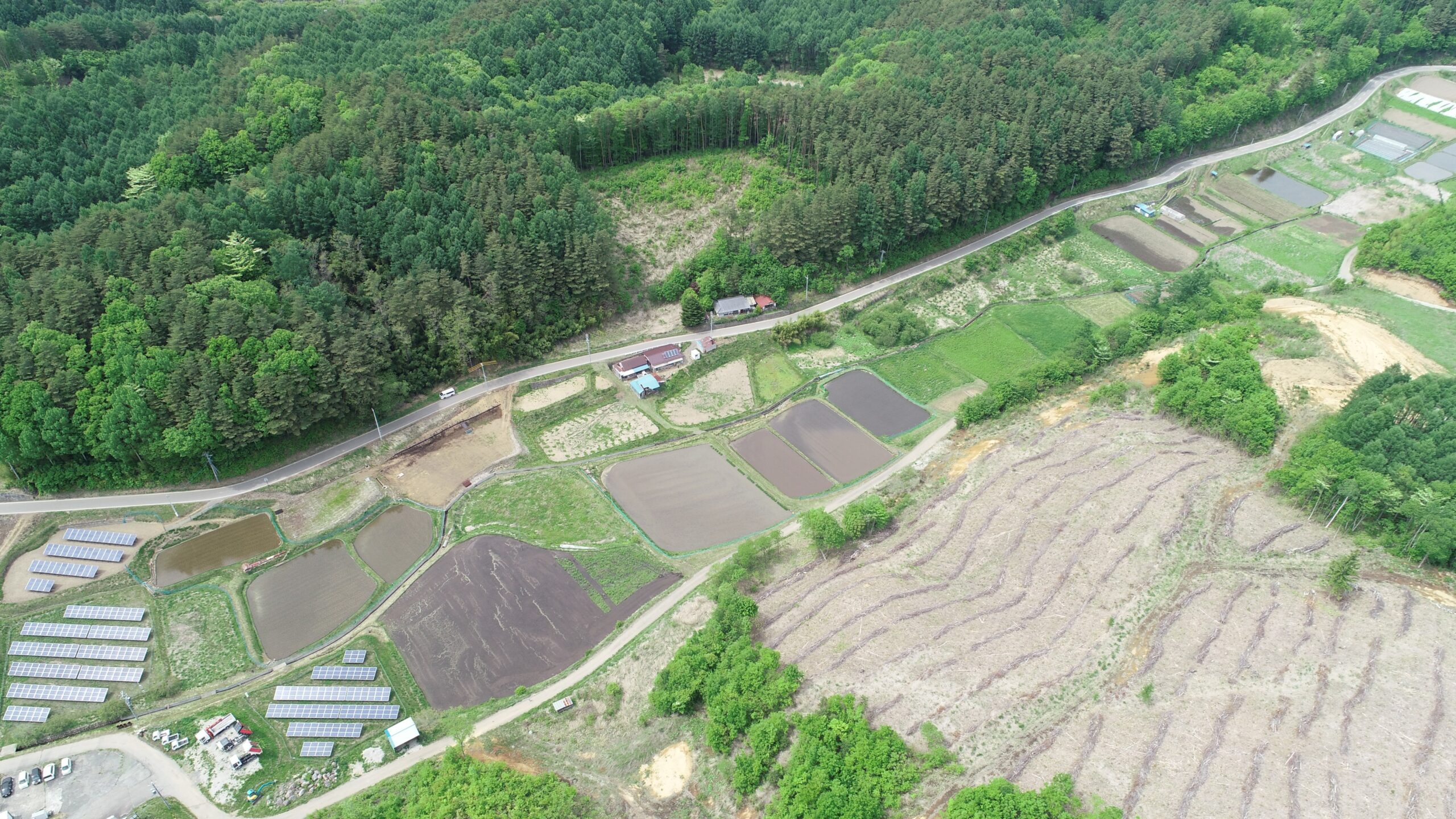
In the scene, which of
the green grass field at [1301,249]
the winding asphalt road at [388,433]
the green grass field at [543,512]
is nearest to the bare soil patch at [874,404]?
the winding asphalt road at [388,433]

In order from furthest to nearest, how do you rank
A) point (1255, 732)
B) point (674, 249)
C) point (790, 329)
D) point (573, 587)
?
1. point (674, 249)
2. point (790, 329)
3. point (573, 587)
4. point (1255, 732)

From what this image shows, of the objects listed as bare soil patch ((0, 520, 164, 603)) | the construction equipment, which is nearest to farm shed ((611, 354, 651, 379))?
bare soil patch ((0, 520, 164, 603))

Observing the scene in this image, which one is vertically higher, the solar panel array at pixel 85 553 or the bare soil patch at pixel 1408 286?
the bare soil patch at pixel 1408 286

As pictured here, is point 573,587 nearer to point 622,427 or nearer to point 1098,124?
point 622,427

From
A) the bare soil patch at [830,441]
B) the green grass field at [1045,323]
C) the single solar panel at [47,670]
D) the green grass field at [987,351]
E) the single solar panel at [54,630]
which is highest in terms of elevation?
the single solar panel at [54,630]

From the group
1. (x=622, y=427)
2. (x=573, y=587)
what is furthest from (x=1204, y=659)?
(x=622, y=427)

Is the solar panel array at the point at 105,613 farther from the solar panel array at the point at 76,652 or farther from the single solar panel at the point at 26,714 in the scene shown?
A: the single solar panel at the point at 26,714

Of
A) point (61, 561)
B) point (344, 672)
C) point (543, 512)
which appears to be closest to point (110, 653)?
point (61, 561)
